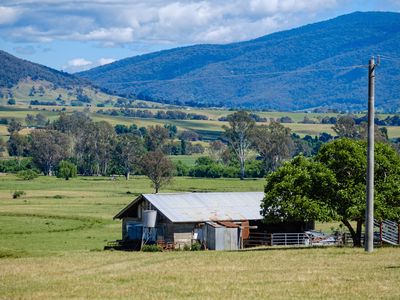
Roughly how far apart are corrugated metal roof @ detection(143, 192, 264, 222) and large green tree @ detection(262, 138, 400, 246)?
27.9 feet

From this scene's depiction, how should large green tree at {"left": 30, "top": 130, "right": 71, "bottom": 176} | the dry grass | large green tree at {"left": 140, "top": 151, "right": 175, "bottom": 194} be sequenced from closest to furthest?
the dry grass
large green tree at {"left": 140, "top": 151, "right": 175, "bottom": 194}
large green tree at {"left": 30, "top": 130, "right": 71, "bottom": 176}

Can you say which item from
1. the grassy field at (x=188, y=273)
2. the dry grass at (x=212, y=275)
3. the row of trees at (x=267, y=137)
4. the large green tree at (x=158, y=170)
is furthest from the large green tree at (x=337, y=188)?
the row of trees at (x=267, y=137)

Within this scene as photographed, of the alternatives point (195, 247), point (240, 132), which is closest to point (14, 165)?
point (240, 132)

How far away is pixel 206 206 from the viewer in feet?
190

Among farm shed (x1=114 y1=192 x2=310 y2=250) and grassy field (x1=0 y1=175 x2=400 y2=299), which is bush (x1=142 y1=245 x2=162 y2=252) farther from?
grassy field (x1=0 y1=175 x2=400 y2=299)

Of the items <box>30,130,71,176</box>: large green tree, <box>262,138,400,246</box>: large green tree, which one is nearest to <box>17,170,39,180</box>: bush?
<box>30,130,71,176</box>: large green tree

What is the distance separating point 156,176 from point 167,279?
78.7 m

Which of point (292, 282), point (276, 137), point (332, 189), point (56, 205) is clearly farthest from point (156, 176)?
point (292, 282)

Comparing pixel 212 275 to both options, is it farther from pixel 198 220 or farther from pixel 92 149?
pixel 92 149

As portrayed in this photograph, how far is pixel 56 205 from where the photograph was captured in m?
91.1

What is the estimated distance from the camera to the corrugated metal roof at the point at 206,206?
5616cm

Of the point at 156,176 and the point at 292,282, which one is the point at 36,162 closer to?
the point at 156,176

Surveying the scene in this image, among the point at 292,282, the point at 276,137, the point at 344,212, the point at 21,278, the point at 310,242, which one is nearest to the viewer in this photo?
the point at 292,282

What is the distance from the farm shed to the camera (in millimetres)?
54438
